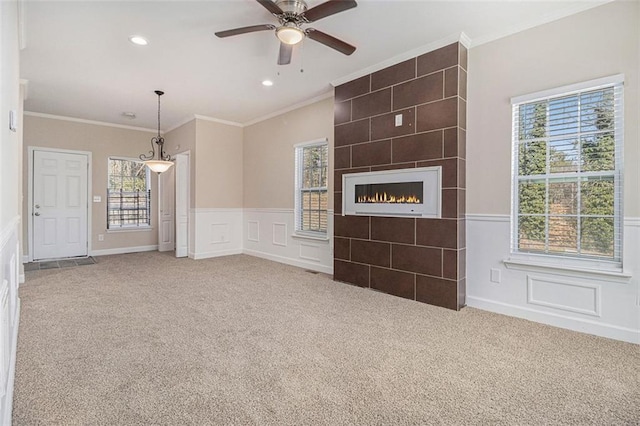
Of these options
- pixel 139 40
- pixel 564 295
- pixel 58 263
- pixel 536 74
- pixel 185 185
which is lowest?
pixel 58 263

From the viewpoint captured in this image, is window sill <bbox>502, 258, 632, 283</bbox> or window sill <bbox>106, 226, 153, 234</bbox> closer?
window sill <bbox>502, 258, 632, 283</bbox>

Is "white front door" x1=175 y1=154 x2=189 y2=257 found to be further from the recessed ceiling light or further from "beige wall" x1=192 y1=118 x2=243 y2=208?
the recessed ceiling light

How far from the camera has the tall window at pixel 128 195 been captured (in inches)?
270

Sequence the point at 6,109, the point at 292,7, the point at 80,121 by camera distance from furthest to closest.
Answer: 1. the point at 80,121
2. the point at 292,7
3. the point at 6,109

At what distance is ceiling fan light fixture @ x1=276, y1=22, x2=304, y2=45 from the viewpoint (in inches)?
101

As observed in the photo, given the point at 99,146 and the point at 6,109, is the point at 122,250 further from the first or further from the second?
the point at 6,109

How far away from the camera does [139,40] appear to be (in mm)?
3283

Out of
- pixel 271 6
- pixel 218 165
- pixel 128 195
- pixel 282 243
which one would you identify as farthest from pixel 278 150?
pixel 128 195

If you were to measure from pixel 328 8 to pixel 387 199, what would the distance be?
2123 millimetres

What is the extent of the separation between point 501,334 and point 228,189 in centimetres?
537

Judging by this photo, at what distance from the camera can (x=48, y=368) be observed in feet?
6.86

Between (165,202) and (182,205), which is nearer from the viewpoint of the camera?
(182,205)

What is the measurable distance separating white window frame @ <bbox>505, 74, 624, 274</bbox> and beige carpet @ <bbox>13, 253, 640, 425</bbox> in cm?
57

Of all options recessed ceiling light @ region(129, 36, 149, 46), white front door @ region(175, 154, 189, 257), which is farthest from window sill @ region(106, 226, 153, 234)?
recessed ceiling light @ region(129, 36, 149, 46)
